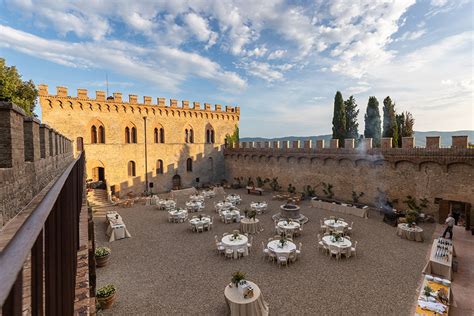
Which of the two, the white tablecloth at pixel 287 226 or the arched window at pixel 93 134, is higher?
the arched window at pixel 93 134

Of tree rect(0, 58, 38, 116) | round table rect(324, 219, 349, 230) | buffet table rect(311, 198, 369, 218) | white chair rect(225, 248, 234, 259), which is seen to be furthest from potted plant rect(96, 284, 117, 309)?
buffet table rect(311, 198, 369, 218)

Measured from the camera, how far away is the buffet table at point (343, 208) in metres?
17.9

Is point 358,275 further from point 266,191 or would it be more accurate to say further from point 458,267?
point 266,191

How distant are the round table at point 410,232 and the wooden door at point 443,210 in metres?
4.12

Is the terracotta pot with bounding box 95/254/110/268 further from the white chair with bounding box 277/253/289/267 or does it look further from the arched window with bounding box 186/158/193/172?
the arched window with bounding box 186/158/193/172

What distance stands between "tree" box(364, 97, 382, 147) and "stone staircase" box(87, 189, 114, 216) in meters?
26.2

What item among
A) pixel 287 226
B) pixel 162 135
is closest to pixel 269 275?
pixel 287 226

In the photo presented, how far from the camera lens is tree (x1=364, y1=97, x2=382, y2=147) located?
87.5ft

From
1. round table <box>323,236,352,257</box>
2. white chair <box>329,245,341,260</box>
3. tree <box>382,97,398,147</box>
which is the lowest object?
white chair <box>329,245,341,260</box>

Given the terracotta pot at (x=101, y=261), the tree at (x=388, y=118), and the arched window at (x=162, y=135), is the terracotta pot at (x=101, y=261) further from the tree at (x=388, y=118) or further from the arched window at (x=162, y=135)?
the tree at (x=388, y=118)

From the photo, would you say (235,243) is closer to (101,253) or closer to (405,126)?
(101,253)

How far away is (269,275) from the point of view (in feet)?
34.3

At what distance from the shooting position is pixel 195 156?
3130 centimetres

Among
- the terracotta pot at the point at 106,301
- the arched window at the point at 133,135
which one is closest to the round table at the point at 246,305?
the terracotta pot at the point at 106,301
